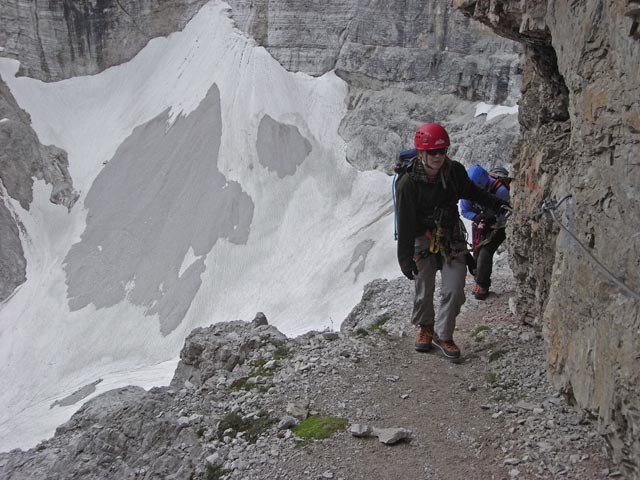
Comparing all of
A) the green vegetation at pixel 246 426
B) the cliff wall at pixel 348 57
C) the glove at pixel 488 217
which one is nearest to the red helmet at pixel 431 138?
the green vegetation at pixel 246 426

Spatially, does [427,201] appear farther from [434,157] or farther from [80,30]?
[80,30]

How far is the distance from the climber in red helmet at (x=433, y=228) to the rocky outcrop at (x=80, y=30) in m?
43.8

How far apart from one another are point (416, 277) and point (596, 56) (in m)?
3.94

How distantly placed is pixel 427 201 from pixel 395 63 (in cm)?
3302

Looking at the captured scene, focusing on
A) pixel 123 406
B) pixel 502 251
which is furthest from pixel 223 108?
pixel 123 406

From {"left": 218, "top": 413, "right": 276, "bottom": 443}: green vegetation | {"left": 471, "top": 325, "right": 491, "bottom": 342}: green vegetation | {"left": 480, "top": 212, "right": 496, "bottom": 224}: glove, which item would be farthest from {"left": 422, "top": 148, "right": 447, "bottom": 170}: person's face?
{"left": 480, "top": 212, "right": 496, "bottom": 224}: glove

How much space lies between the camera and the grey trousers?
7.81 metres

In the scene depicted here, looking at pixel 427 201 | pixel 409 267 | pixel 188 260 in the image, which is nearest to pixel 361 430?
pixel 409 267

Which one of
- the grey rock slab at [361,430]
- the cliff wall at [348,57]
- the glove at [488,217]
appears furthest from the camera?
the cliff wall at [348,57]

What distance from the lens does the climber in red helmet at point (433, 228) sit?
725 cm

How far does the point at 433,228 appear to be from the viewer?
Answer: 768cm

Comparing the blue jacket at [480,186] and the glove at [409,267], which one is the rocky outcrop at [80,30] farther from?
the glove at [409,267]

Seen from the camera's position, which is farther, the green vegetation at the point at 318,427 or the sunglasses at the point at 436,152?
the sunglasses at the point at 436,152

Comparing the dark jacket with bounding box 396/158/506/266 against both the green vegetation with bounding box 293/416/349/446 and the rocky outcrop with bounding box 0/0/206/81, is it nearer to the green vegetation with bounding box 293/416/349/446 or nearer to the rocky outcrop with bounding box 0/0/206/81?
the green vegetation with bounding box 293/416/349/446
